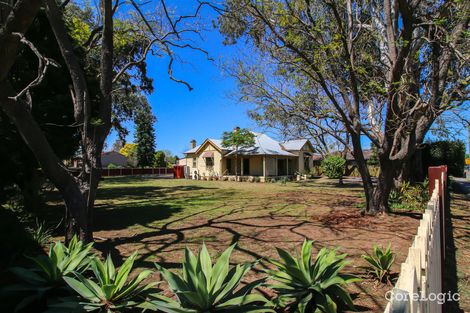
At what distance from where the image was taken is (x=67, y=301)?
10.9ft

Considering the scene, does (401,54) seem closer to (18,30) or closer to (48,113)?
(18,30)

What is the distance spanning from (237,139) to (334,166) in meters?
9.48

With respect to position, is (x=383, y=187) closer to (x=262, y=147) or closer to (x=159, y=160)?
(x=262, y=147)

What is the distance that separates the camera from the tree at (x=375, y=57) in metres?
8.02

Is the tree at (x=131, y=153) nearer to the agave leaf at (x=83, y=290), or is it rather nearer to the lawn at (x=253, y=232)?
the lawn at (x=253, y=232)

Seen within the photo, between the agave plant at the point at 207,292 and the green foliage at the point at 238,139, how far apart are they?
2865 centimetres

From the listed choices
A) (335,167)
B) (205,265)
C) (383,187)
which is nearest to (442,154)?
(335,167)

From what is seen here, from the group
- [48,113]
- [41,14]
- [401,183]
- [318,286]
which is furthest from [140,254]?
[401,183]

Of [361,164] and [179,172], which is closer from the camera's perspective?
[361,164]

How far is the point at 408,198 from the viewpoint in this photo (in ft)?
39.9

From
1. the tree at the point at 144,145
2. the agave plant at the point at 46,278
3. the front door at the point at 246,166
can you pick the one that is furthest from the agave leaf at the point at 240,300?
the tree at the point at 144,145

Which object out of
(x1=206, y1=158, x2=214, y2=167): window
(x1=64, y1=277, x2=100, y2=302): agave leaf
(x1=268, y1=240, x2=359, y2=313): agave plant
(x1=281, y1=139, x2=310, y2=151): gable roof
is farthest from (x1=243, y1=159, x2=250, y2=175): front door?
(x1=64, y1=277, x2=100, y2=302): agave leaf

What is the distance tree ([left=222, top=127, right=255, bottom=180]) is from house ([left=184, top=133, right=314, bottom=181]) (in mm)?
491

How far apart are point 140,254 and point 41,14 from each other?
684cm
